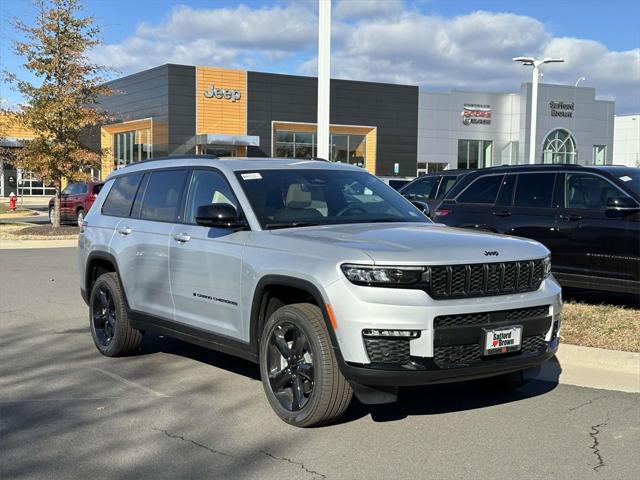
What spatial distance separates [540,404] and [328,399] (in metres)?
1.94

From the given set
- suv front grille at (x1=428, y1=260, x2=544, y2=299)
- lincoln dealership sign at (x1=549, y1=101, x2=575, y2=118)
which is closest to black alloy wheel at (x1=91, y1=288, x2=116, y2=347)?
suv front grille at (x1=428, y1=260, x2=544, y2=299)

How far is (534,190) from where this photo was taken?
9344mm

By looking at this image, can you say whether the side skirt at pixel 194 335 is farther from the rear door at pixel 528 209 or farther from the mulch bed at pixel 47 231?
the mulch bed at pixel 47 231

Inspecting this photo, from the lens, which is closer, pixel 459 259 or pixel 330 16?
pixel 459 259

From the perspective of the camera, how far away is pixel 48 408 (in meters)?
5.44

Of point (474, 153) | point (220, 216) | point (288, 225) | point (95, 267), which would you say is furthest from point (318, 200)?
point (474, 153)

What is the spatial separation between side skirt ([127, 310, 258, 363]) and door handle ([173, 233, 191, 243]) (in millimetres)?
712

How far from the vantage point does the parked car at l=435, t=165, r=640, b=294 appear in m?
8.12

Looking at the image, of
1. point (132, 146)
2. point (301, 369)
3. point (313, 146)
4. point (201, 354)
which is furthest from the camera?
point (132, 146)

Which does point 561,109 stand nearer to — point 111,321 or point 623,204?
point 623,204

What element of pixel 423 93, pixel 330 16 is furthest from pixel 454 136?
pixel 330 16

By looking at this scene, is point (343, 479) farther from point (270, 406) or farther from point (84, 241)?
point (84, 241)

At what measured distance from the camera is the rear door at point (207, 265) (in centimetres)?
541

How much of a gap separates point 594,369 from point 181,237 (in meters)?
3.93
